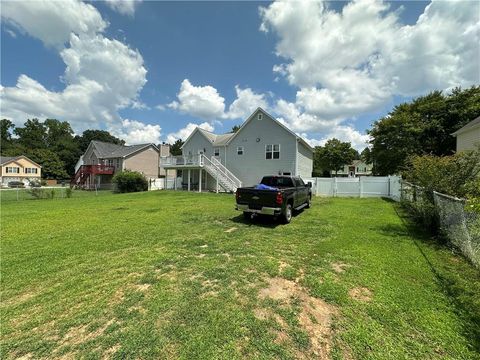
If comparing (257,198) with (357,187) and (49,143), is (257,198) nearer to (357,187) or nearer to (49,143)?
(357,187)

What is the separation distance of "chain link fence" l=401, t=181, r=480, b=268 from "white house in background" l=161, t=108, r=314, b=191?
13.1 m

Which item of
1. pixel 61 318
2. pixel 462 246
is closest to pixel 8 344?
pixel 61 318

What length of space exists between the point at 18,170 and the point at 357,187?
6464 centimetres

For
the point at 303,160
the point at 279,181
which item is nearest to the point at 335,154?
the point at 303,160

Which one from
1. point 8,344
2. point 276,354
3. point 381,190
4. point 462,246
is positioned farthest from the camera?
point 381,190

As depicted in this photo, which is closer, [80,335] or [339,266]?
[80,335]

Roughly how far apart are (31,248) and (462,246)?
35.6 feet

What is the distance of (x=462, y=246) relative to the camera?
18.6 feet

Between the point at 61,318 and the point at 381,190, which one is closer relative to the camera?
the point at 61,318

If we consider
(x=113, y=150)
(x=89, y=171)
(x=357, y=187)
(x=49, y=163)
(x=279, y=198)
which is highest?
(x=113, y=150)

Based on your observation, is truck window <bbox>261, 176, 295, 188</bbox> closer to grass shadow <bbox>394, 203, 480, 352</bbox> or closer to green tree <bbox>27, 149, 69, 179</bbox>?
grass shadow <bbox>394, 203, 480, 352</bbox>

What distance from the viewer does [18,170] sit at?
50406 mm

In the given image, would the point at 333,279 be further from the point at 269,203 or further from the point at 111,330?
the point at 269,203

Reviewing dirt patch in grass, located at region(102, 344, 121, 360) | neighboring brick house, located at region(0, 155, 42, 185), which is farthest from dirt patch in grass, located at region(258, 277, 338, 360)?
neighboring brick house, located at region(0, 155, 42, 185)
